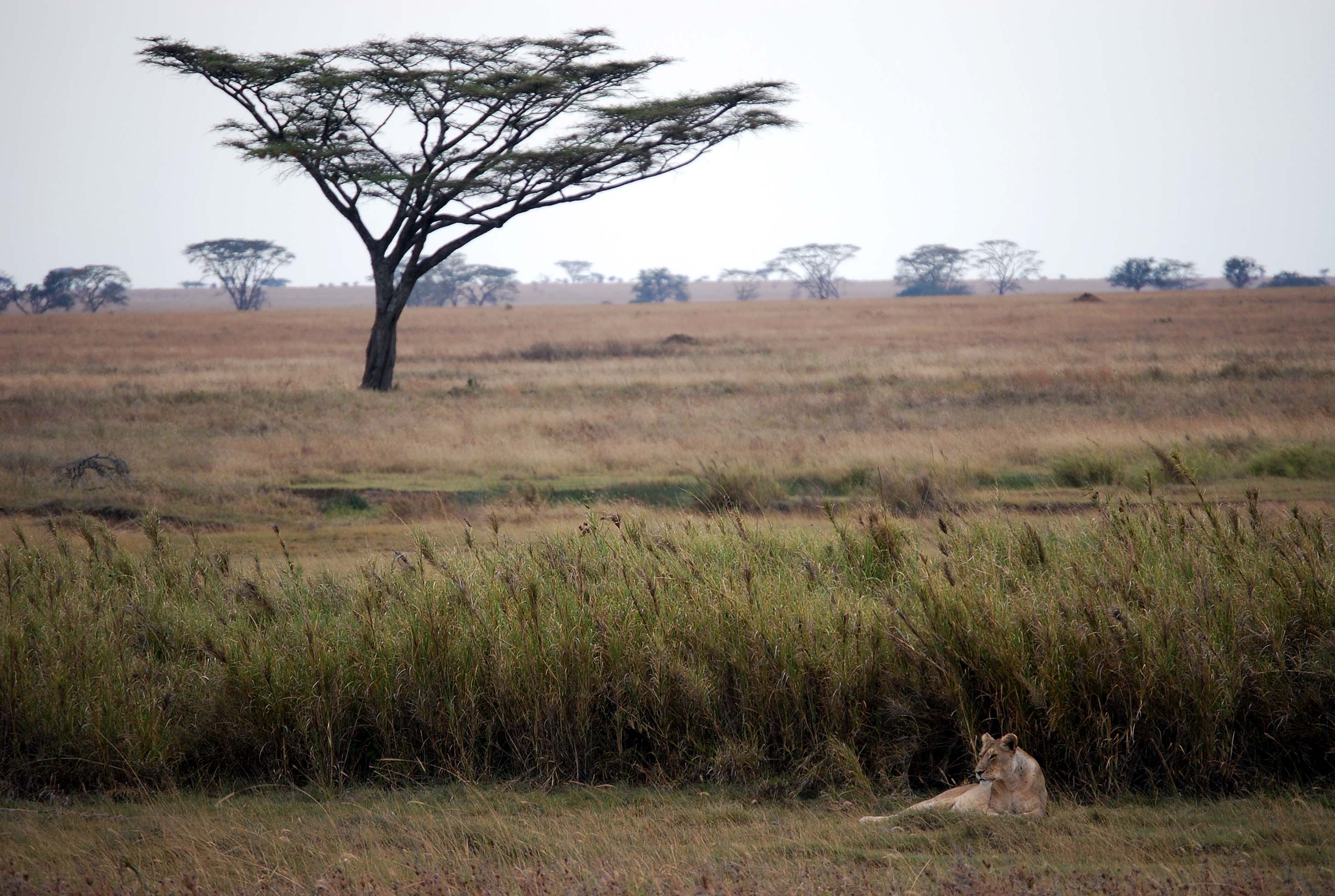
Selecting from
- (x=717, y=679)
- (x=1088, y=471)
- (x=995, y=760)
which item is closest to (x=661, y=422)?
(x=1088, y=471)

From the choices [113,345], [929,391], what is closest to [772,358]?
[929,391]

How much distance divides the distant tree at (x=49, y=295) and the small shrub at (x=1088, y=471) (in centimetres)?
8564

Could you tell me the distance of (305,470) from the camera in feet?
51.6

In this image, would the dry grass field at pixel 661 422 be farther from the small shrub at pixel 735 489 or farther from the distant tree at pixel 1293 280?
the distant tree at pixel 1293 280

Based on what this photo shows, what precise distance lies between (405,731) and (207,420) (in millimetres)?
17780

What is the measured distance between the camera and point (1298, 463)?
13703 millimetres

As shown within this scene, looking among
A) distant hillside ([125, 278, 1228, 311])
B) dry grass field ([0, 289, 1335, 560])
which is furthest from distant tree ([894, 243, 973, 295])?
dry grass field ([0, 289, 1335, 560])

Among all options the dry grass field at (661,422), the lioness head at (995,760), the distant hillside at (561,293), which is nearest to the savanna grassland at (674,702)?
the lioness head at (995,760)

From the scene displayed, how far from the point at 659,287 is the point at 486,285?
20.8m

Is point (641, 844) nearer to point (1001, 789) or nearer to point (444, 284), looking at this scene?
point (1001, 789)

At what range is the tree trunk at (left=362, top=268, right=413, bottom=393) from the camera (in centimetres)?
2755

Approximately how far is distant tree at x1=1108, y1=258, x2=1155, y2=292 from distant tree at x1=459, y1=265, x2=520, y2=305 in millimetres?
61158

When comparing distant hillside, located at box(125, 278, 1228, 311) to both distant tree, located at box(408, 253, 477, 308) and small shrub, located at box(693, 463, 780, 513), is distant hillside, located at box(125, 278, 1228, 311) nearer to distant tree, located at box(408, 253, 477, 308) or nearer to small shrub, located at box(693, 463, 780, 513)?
distant tree, located at box(408, 253, 477, 308)

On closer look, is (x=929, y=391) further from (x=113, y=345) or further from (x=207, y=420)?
(x=113, y=345)
